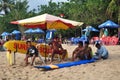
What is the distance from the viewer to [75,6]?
3884 cm

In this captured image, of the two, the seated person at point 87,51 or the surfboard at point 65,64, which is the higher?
the seated person at point 87,51

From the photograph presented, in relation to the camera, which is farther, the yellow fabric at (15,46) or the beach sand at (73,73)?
the yellow fabric at (15,46)

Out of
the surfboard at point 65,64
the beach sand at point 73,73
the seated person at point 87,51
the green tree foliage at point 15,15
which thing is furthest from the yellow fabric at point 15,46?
Result: the green tree foliage at point 15,15

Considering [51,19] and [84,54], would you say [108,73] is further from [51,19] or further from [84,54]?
[51,19]

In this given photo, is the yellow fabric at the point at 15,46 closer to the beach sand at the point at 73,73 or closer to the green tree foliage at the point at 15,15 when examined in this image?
the beach sand at the point at 73,73

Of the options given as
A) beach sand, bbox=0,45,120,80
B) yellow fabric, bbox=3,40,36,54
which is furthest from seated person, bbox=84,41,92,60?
yellow fabric, bbox=3,40,36,54

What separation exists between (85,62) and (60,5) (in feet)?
131

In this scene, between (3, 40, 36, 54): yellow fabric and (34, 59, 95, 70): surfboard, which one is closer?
(34, 59, 95, 70): surfboard

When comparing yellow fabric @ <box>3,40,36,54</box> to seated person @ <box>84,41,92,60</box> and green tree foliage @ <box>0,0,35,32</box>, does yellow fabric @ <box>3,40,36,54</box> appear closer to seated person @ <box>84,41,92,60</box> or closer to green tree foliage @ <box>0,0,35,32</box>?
seated person @ <box>84,41,92,60</box>

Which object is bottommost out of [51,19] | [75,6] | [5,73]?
[5,73]

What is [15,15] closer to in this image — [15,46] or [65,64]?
[15,46]

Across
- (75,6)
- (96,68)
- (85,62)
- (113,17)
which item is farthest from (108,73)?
(75,6)

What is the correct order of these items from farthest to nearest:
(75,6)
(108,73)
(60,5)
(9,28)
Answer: (9,28), (60,5), (75,6), (108,73)

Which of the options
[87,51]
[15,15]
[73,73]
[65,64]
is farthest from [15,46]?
[15,15]
